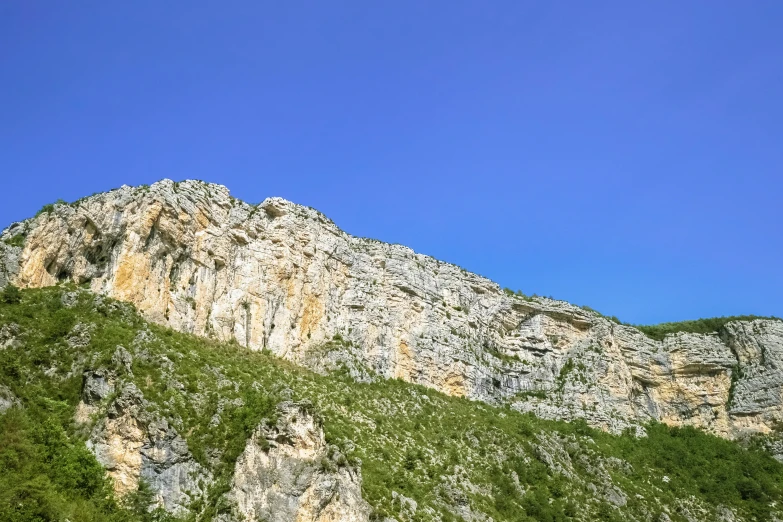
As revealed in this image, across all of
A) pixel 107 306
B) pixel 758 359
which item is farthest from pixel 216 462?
pixel 758 359

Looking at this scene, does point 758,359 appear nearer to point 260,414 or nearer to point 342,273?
point 342,273

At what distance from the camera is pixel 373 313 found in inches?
2317

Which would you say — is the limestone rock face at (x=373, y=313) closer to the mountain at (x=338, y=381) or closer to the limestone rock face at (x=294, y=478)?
the mountain at (x=338, y=381)

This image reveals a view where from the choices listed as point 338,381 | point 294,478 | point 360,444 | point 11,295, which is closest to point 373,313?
point 338,381

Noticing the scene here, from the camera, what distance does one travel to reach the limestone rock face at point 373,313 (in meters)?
48.9

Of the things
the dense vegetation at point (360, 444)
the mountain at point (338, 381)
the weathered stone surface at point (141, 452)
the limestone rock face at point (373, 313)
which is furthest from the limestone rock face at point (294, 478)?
the limestone rock face at point (373, 313)

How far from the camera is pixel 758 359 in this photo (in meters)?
69.2

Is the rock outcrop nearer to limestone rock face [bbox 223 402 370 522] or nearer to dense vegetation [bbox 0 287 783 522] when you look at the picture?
dense vegetation [bbox 0 287 783 522]

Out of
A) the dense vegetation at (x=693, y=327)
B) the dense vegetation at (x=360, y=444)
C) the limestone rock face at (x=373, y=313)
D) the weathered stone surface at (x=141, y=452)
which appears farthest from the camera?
the dense vegetation at (x=693, y=327)

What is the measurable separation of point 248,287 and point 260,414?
1824 centimetres

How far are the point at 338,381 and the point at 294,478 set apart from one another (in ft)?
53.5

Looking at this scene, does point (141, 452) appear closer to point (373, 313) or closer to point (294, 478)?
point (294, 478)

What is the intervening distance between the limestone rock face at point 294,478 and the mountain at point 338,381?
0.11m

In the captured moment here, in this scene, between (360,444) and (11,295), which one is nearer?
(360,444)
